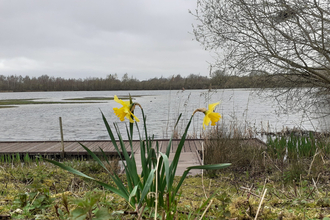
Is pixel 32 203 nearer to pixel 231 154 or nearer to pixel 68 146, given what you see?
pixel 231 154

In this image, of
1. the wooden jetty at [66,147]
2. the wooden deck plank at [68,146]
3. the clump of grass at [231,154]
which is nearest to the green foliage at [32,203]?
the clump of grass at [231,154]

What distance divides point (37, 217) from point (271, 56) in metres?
5.64

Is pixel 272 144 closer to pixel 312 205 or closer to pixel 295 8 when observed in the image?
pixel 295 8

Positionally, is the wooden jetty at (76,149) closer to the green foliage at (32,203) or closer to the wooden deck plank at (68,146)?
the wooden deck plank at (68,146)

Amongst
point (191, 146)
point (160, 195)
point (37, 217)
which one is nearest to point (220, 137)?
point (191, 146)

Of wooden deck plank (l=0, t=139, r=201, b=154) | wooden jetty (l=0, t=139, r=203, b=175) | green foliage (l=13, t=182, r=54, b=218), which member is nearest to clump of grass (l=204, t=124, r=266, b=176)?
wooden jetty (l=0, t=139, r=203, b=175)

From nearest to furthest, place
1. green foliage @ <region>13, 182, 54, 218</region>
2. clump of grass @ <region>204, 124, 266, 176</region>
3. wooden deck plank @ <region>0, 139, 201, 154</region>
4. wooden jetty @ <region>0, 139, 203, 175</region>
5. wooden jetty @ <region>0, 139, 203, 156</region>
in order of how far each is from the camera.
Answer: green foliage @ <region>13, 182, 54, 218</region> → clump of grass @ <region>204, 124, 266, 176</region> → wooden jetty @ <region>0, 139, 203, 175</region> → wooden jetty @ <region>0, 139, 203, 156</region> → wooden deck plank @ <region>0, 139, 201, 154</region>

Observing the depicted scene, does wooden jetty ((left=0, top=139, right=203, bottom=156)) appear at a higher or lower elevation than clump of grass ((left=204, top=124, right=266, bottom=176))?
lower

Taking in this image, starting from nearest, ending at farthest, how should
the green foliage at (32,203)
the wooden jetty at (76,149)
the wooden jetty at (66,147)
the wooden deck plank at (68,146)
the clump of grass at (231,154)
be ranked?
the green foliage at (32,203), the clump of grass at (231,154), the wooden jetty at (76,149), the wooden jetty at (66,147), the wooden deck plank at (68,146)

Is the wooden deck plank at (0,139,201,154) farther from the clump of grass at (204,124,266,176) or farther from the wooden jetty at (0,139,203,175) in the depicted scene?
the clump of grass at (204,124,266,176)

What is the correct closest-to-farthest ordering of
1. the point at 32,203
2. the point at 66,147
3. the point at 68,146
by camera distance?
1. the point at 32,203
2. the point at 66,147
3. the point at 68,146

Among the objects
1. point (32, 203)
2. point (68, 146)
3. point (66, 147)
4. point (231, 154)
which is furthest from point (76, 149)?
point (32, 203)

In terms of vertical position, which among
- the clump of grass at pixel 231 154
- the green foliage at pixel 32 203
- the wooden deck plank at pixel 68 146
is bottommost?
the wooden deck plank at pixel 68 146

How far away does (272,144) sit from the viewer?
4902mm
